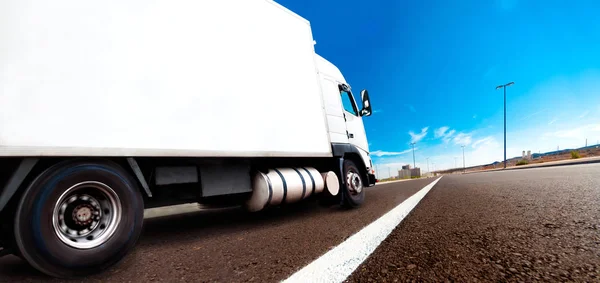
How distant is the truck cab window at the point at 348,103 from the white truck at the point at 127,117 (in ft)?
6.47

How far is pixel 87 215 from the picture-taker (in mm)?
2279

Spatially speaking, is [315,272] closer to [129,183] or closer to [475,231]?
[475,231]

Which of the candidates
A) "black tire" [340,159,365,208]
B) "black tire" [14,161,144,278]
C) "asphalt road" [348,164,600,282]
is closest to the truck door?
"black tire" [340,159,365,208]

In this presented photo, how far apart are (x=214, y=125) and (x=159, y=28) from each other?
109cm

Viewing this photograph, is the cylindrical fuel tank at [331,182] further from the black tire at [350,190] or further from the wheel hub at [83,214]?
the wheel hub at [83,214]

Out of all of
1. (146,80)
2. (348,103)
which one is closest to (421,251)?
(146,80)

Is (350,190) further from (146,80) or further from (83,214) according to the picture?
(83,214)

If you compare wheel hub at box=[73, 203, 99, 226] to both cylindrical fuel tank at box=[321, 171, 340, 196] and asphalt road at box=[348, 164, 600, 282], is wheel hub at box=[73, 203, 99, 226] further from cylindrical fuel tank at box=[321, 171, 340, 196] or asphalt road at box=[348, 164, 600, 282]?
cylindrical fuel tank at box=[321, 171, 340, 196]

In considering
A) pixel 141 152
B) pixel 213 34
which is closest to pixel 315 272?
pixel 141 152

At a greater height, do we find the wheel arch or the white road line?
the wheel arch

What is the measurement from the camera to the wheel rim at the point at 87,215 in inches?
84.8

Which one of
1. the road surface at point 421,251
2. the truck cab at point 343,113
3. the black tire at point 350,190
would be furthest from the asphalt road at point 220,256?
the truck cab at point 343,113

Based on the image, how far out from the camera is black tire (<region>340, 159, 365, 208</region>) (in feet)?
16.6

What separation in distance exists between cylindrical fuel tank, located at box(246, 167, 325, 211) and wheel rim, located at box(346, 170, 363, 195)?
2.56ft
